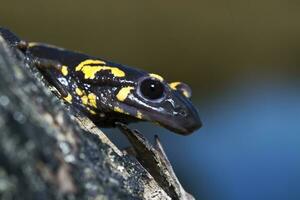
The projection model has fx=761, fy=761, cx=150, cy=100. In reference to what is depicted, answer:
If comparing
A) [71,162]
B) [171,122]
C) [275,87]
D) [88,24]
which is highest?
[71,162]

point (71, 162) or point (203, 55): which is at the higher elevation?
point (71, 162)

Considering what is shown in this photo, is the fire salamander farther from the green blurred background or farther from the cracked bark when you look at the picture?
the green blurred background

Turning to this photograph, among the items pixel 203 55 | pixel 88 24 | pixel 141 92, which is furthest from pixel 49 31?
pixel 141 92

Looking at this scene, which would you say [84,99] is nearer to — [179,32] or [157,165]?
[157,165]

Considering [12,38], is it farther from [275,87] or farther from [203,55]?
[275,87]

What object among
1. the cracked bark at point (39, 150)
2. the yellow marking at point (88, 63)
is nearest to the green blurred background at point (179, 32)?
the yellow marking at point (88, 63)

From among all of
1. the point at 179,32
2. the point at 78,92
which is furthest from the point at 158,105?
the point at 179,32

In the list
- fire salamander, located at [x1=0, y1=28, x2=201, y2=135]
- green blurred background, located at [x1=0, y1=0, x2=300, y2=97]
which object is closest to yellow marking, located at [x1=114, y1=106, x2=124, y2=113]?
fire salamander, located at [x1=0, y1=28, x2=201, y2=135]
